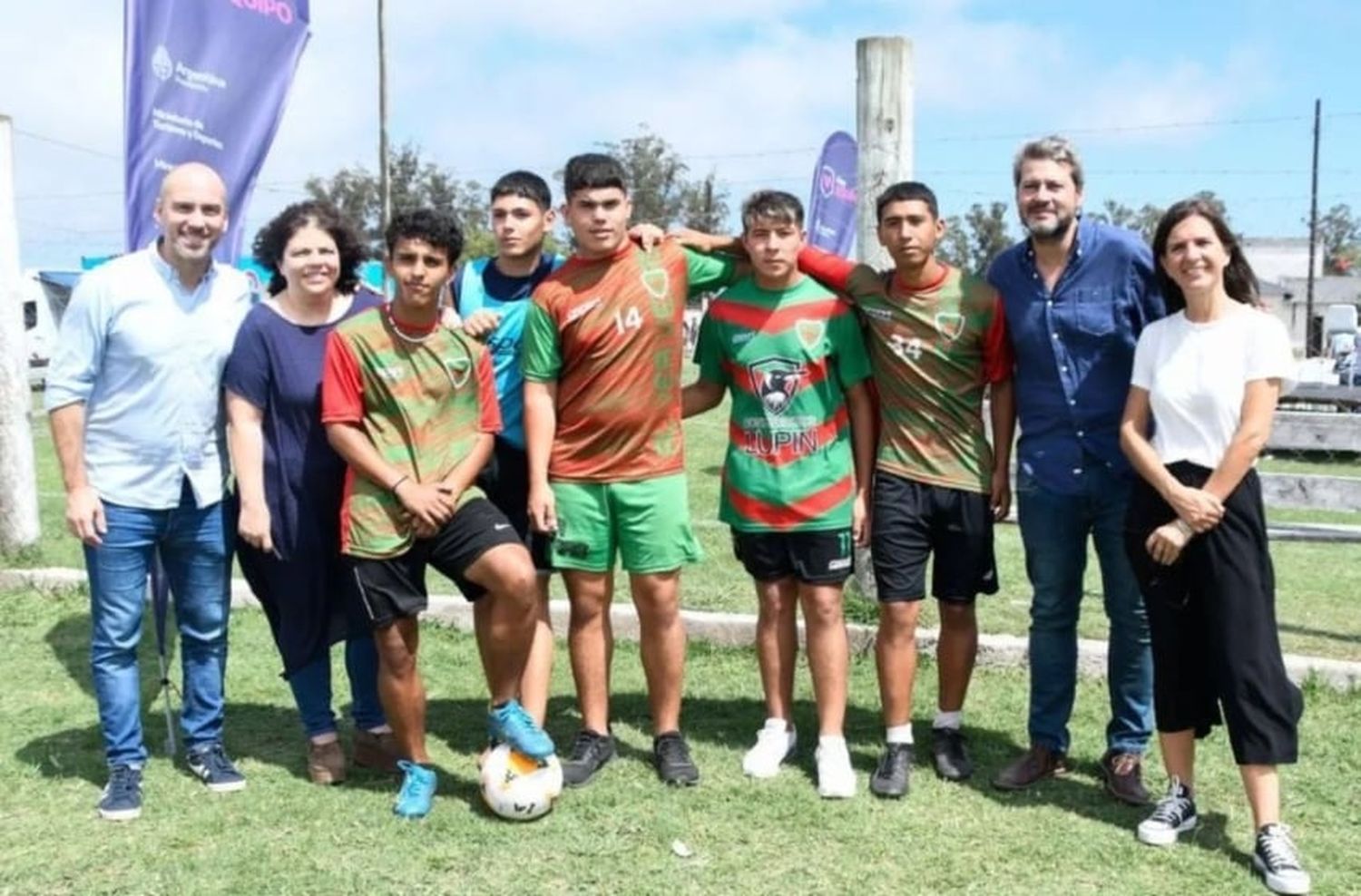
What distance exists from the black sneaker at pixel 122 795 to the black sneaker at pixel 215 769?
23cm

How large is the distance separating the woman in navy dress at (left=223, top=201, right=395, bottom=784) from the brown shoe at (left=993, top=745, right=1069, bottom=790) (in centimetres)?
237

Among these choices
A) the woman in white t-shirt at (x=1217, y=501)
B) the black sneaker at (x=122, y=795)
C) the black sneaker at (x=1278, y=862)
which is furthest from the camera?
the black sneaker at (x=122, y=795)

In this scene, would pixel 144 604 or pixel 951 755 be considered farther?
pixel 951 755

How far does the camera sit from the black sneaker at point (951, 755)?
478 centimetres

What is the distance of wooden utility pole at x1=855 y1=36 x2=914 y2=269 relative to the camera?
6.34 m

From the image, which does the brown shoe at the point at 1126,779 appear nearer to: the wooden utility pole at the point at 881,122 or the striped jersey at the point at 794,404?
the striped jersey at the point at 794,404

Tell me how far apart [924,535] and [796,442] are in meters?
0.58

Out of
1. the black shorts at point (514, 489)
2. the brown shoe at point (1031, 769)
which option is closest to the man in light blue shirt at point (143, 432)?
the black shorts at point (514, 489)

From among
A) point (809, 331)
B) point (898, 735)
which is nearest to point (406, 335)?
point (809, 331)

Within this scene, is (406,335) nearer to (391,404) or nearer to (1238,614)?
(391,404)

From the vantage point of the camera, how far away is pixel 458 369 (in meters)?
4.44

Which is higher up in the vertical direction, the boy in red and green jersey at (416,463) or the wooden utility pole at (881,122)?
the wooden utility pole at (881,122)

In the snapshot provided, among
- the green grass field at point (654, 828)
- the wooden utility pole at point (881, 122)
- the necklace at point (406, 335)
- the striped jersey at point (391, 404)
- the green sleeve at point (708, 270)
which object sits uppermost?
the wooden utility pole at point (881, 122)

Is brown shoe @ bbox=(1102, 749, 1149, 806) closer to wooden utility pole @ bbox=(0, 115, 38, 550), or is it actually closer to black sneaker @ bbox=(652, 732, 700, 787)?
black sneaker @ bbox=(652, 732, 700, 787)
